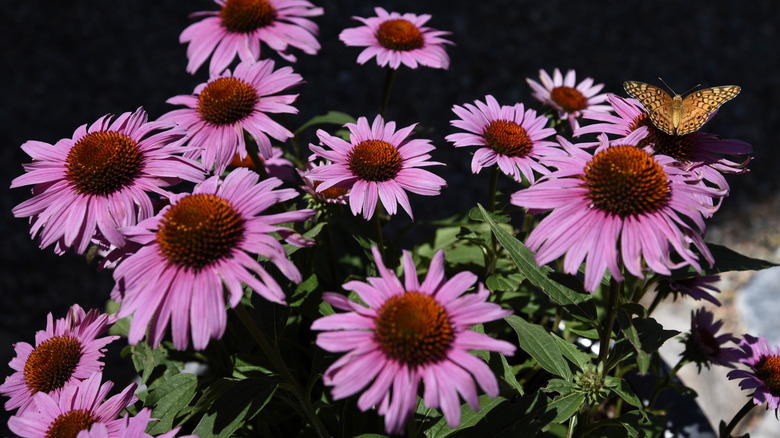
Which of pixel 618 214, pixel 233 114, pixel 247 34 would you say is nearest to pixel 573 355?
pixel 618 214

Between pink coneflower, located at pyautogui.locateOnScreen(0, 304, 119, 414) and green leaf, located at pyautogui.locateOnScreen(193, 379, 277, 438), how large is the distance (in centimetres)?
24

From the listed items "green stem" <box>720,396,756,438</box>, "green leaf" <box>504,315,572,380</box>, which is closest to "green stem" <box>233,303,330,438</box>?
"green leaf" <box>504,315,572,380</box>

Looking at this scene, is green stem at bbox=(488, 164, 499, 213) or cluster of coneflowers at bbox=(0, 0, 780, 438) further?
green stem at bbox=(488, 164, 499, 213)

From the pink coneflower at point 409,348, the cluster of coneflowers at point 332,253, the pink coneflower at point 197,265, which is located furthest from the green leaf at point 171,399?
the pink coneflower at point 409,348

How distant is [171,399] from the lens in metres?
1.01

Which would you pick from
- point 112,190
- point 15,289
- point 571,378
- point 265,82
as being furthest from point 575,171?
point 15,289

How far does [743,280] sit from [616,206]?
2.31m

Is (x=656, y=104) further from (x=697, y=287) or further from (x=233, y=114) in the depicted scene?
(x=233, y=114)

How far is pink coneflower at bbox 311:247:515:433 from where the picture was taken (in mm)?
721

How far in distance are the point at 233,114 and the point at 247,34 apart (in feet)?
1.20

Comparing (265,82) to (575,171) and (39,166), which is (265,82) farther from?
(575,171)

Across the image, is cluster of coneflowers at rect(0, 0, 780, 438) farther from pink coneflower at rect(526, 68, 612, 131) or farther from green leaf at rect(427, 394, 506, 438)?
pink coneflower at rect(526, 68, 612, 131)

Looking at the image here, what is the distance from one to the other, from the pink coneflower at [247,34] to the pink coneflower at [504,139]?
1.45 ft

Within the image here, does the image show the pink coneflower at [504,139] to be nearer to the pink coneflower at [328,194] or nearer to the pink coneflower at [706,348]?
the pink coneflower at [328,194]
